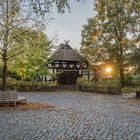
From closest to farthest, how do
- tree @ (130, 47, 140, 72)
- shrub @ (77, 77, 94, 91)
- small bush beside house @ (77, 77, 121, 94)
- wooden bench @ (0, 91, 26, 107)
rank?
wooden bench @ (0, 91, 26, 107)
tree @ (130, 47, 140, 72)
small bush beside house @ (77, 77, 121, 94)
shrub @ (77, 77, 94, 91)

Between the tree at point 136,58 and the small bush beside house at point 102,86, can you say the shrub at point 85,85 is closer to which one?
the small bush beside house at point 102,86

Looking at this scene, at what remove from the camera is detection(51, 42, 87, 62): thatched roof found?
51625mm

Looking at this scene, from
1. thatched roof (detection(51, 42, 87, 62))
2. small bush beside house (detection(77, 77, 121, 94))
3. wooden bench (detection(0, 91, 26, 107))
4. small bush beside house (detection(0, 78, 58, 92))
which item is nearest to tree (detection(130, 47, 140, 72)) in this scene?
small bush beside house (detection(77, 77, 121, 94))

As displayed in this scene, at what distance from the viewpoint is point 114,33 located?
49531mm

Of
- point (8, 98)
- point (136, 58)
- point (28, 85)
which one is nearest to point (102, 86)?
point (28, 85)

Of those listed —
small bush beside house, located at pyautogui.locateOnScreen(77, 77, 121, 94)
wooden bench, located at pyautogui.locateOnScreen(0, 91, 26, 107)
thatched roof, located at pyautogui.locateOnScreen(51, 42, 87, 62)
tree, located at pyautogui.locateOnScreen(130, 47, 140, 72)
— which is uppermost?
thatched roof, located at pyautogui.locateOnScreen(51, 42, 87, 62)

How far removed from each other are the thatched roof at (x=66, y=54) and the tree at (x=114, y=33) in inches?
69.5

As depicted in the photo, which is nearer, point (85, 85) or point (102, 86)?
point (102, 86)

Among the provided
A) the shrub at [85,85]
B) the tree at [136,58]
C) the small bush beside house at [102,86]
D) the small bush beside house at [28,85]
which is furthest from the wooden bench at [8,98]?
the shrub at [85,85]

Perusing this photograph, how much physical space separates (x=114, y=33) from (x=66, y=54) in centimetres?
773

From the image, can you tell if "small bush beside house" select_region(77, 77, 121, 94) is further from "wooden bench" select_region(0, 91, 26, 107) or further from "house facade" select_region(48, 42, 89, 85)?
"wooden bench" select_region(0, 91, 26, 107)

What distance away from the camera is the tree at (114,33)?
4850 cm

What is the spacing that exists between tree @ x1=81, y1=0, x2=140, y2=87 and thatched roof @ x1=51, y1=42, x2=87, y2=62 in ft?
5.79

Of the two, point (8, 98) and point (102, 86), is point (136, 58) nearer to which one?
point (102, 86)
